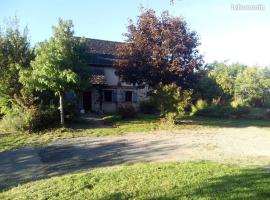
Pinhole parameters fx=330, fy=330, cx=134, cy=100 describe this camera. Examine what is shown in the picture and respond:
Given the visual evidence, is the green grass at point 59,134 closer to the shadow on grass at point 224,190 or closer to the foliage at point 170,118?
the foliage at point 170,118

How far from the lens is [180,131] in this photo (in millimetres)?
18109

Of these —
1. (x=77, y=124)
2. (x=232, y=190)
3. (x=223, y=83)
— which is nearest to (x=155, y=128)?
(x=77, y=124)

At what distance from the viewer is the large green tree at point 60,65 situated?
1758cm

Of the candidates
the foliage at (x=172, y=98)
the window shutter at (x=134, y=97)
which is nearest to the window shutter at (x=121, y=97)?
the window shutter at (x=134, y=97)

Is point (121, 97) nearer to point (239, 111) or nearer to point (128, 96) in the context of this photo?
point (128, 96)

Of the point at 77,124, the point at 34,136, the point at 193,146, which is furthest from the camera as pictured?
the point at 77,124

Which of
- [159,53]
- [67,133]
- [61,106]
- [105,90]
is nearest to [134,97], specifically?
[105,90]

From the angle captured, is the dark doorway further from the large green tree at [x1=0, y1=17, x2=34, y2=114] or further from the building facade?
the large green tree at [x1=0, y1=17, x2=34, y2=114]

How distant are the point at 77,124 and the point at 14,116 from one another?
147 inches

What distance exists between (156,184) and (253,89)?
33.1 metres

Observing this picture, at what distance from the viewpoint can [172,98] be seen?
20406mm

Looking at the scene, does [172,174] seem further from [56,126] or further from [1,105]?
[1,105]

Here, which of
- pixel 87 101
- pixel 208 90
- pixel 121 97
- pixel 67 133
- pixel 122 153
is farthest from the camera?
pixel 208 90

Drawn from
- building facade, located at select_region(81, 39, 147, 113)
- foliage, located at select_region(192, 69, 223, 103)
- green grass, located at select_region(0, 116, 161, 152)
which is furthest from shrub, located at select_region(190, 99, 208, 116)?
green grass, located at select_region(0, 116, 161, 152)
